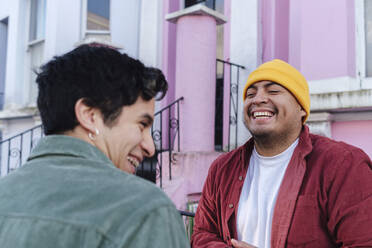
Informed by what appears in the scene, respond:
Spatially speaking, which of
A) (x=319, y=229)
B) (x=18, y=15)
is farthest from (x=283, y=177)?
(x=18, y=15)

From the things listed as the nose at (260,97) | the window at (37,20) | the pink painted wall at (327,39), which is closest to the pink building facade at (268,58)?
the pink painted wall at (327,39)

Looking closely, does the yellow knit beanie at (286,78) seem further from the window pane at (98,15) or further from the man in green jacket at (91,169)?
the window pane at (98,15)

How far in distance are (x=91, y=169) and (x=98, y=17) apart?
782 centimetres

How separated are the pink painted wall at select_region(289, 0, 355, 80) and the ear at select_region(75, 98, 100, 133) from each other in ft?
12.2

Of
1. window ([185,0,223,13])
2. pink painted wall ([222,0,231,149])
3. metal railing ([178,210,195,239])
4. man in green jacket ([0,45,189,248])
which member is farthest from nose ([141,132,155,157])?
window ([185,0,223,13])

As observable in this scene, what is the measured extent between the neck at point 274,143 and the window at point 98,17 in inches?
262

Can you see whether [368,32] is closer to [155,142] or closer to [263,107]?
[263,107]

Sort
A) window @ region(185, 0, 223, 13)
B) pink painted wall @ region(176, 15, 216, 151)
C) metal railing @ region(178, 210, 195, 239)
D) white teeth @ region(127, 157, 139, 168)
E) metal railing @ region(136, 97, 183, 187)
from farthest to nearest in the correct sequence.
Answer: window @ region(185, 0, 223, 13) < metal railing @ region(136, 97, 183, 187) < pink painted wall @ region(176, 15, 216, 151) < metal railing @ region(178, 210, 195, 239) < white teeth @ region(127, 157, 139, 168)

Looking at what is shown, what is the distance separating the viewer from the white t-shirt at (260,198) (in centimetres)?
202

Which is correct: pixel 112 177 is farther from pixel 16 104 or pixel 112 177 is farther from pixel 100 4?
pixel 16 104

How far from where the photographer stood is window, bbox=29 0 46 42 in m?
9.02

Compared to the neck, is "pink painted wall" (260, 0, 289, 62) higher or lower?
higher

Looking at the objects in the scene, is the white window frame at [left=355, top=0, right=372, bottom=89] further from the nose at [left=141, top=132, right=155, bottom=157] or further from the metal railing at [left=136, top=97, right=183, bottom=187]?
the nose at [left=141, top=132, right=155, bottom=157]

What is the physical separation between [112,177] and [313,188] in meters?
1.30
